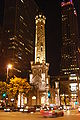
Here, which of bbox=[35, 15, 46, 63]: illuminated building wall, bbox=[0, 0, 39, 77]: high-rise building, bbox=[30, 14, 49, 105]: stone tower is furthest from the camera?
bbox=[0, 0, 39, 77]: high-rise building

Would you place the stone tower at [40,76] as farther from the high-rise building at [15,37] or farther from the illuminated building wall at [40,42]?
the high-rise building at [15,37]

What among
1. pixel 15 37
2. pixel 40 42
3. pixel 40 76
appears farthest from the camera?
pixel 15 37

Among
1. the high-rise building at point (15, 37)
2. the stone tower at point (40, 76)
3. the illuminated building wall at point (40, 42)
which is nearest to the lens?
the stone tower at point (40, 76)

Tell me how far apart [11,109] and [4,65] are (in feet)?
282

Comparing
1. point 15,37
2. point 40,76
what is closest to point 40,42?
point 40,76

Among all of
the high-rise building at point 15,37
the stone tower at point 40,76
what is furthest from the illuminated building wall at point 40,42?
the high-rise building at point 15,37

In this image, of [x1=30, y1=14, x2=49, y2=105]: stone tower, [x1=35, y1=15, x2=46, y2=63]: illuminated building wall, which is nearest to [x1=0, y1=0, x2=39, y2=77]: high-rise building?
[x1=35, y1=15, x2=46, y2=63]: illuminated building wall

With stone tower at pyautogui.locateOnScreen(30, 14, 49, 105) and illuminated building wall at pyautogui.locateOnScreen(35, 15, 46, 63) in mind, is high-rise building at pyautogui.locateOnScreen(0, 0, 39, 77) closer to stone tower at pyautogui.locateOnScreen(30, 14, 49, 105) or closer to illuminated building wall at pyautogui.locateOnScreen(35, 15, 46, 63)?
illuminated building wall at pyautogui.locateOnScreen(35, 15, 46, 63)

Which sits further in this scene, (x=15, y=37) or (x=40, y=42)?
(x=15, y=37)

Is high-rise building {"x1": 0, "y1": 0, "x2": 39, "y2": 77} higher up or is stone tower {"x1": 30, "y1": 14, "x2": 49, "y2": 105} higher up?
high-rise building {"x1": 0, "y1": 0, "x2": 39, "y2": 77}

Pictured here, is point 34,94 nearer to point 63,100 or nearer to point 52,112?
point 63,100

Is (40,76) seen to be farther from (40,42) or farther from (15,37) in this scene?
(15,37)

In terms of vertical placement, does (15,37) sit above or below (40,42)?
above

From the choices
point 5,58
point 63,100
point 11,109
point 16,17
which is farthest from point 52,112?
point 16,17
